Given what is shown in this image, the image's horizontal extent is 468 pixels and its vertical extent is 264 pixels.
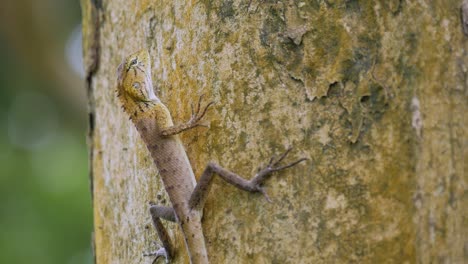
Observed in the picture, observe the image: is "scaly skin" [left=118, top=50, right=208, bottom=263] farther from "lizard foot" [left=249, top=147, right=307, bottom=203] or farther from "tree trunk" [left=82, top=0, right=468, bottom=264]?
"lizard foot" [left=249, top=147, right=307, bottom=203]

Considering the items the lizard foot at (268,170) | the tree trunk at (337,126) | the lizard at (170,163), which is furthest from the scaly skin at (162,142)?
the lizard foot at (268,170)

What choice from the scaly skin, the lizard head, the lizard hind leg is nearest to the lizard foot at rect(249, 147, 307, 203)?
the scaly skin

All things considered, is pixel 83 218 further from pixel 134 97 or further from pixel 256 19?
pixel 256 19

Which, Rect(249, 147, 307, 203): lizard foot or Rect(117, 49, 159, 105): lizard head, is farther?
Rect(117, 49, 159, 105): lizard head

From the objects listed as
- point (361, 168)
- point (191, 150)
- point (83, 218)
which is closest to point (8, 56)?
point (83, 218)

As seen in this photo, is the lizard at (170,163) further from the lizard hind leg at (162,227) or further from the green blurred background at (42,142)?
the green blurred background at (42,142)

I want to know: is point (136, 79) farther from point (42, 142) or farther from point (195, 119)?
point (42, 142)
